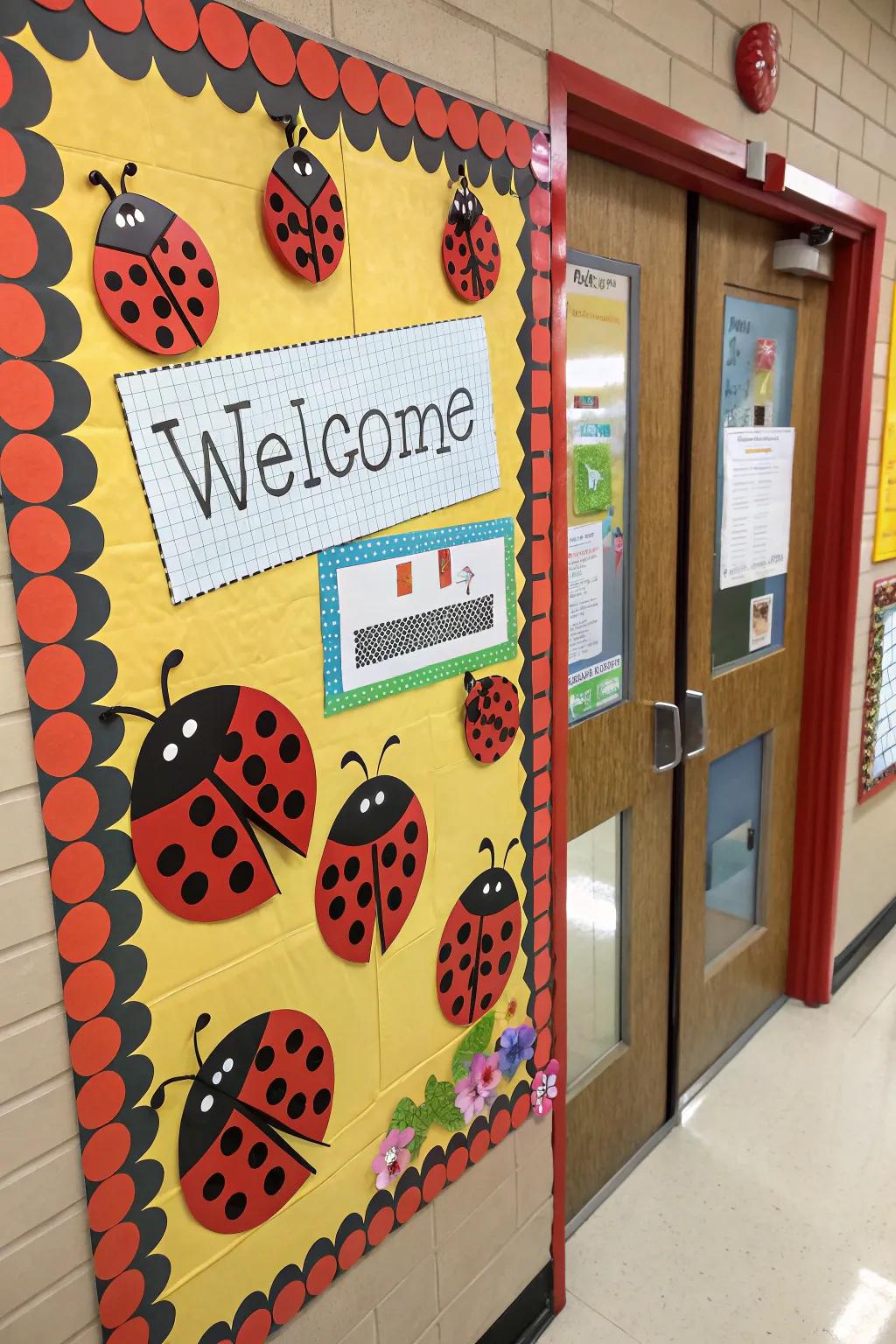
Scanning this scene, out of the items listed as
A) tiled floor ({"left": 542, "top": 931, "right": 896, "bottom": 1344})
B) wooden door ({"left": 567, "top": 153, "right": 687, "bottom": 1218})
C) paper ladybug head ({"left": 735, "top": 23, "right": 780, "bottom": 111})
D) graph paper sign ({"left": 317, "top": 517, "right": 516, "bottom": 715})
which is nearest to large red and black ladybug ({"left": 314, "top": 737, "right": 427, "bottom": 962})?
graph paper sign ({"left": 317, "top": 517, "right": 516, "bottom": 715})

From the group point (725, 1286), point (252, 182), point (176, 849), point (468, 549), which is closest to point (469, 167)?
point (252, 182)

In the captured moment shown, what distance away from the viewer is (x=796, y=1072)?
2328 millimetres

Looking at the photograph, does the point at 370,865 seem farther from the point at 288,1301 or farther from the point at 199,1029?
the point at 288,1301

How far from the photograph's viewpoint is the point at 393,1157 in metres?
1.26

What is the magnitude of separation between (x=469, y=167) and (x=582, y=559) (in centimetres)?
70

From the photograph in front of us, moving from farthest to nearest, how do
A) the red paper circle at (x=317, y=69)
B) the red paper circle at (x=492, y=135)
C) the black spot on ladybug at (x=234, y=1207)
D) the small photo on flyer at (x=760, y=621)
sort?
the small photo on flyer at (x=760, y=621) → the red paper circle at (x=492, y=135) → the black spot on ladybug at (x=234, y=1207) → the red paper circle at (x=317, y=69)

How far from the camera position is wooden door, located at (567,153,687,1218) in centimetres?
162

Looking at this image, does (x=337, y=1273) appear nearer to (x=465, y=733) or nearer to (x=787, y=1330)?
(x=465, y=733)

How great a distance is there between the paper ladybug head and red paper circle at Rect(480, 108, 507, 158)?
73cm

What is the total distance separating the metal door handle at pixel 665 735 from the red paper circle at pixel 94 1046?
50.2 inches

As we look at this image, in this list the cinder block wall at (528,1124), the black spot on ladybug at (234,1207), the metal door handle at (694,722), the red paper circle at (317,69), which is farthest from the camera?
the metal door handle at (694,722)

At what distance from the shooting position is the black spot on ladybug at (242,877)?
1.01 m

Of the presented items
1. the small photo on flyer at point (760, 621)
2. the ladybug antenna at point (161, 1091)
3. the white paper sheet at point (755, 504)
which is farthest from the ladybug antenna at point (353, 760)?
the small photo on flyer at point (760, 621)

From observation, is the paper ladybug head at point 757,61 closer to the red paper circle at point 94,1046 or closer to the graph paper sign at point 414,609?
the graph paper sign at point 414,609
